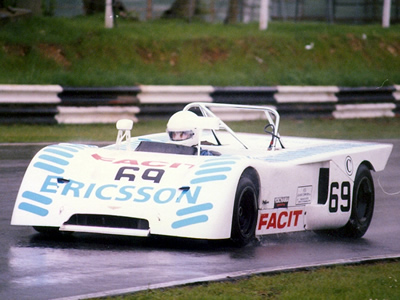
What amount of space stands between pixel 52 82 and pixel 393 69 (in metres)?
10.6

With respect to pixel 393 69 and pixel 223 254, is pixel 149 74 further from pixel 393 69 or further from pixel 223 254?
pixel 223 254

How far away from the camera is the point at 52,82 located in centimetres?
1608

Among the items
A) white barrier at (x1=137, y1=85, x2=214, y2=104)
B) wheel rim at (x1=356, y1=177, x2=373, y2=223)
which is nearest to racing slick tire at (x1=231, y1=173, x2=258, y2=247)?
wheel rim at (x1=356, y1=177, x2=373, y2=223)

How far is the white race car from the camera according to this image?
6922 millimetres

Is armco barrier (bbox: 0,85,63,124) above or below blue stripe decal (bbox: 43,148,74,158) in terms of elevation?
below

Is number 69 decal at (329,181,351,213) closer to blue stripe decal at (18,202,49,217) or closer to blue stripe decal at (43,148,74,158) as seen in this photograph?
blue stripe decal at (43,148,74,158)

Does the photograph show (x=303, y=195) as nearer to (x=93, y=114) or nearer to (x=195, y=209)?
(x=195, y=209)

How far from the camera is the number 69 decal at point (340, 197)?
832cm

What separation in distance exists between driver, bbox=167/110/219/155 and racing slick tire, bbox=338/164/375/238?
1488 millimetres

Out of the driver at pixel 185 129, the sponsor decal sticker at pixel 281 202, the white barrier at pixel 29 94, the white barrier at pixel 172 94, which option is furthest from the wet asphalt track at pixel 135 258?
the white barrier at pixel 172 94

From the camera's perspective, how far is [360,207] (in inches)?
348

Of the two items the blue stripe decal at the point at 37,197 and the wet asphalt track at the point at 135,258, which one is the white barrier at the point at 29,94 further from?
the blue stripe decal at the point at 37,197

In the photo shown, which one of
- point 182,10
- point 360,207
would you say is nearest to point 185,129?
point 360,207

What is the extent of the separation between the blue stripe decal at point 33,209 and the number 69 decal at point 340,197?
2611 mm
